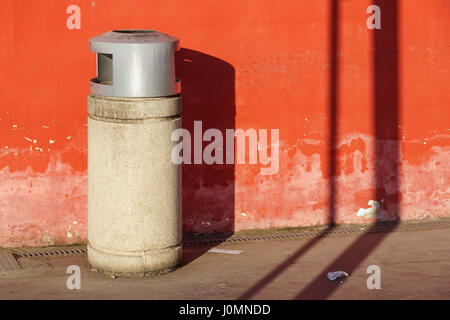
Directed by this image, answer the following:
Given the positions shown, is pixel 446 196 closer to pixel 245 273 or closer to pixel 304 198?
pixel 304 198

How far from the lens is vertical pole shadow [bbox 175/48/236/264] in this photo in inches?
410

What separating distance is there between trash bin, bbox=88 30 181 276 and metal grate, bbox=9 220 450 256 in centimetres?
89

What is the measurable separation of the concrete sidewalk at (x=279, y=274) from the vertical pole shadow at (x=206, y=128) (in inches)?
14.2

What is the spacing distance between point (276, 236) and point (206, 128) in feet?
4.78

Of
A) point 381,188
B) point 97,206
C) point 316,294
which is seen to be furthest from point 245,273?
point 381,188

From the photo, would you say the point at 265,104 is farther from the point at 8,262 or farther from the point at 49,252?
the point at 8,262

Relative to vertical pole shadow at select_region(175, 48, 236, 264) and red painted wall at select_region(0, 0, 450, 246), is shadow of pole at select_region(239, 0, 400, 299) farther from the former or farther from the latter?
vertical pole shadow at select_region(175, 48, 236, 264)

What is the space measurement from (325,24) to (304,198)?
194 centimetres

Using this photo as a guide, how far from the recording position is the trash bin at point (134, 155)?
29.2 ft

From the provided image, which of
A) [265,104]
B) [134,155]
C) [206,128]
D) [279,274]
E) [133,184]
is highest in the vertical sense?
[265,104]

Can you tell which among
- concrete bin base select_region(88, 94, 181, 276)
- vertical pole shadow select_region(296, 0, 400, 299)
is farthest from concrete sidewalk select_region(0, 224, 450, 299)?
vertical pole shadow select_region(296, 0, 400, 299)

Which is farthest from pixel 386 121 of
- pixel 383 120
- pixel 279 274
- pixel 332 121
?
pixel 279 274

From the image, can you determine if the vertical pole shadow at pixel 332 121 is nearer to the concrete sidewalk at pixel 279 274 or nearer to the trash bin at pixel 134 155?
the concrete sidewalk at pixel 279 274

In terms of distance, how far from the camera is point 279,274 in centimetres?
945
